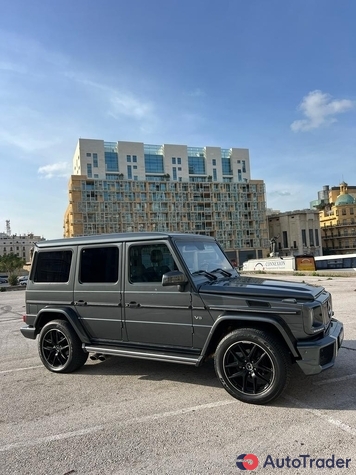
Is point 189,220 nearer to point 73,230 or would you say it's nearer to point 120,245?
point 73,230

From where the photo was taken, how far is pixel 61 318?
5.76 m

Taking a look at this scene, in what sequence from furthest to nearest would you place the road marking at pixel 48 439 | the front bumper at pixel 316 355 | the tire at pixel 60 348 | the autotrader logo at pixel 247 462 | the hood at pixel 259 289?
the tire at pixel 60 348, the hood at pixel 259 289, the front bumper at pixel 316 355, the road marking at pixel 48 439, the autotrader logo at pixel 247 462

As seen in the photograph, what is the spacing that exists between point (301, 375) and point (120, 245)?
3.06 meters

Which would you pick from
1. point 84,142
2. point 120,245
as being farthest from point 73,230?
point 120,245

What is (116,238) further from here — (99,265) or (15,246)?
(15,246)

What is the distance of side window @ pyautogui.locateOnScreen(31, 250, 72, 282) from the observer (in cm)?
574

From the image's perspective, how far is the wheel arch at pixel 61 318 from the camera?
5.42 metres

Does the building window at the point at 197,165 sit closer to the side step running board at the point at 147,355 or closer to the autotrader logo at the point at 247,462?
the side step running board at the point at 147,355

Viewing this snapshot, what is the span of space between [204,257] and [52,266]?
2466mm

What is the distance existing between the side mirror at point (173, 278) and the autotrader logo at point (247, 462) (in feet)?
6.42

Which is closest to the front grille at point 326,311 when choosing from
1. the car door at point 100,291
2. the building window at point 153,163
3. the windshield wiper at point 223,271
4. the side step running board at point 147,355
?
the windshield wiper at point 223,271

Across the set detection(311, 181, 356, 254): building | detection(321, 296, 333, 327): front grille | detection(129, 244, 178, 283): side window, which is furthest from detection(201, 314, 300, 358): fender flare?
detection(311, 181, 356, 254): building

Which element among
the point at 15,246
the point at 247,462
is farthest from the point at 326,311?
the point at 15,246

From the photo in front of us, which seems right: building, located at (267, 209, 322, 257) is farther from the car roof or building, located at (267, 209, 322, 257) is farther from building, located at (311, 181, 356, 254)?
the car roof
